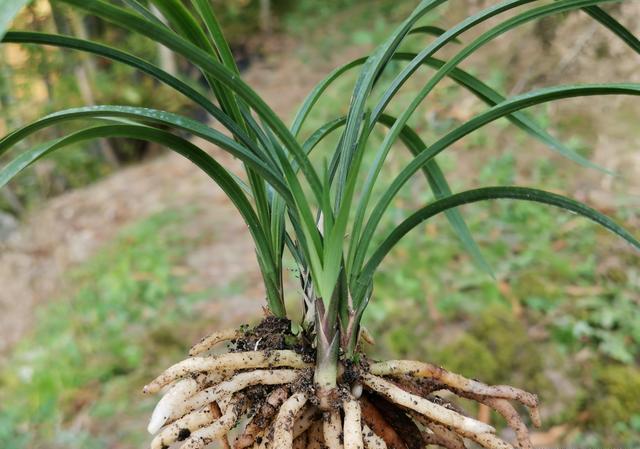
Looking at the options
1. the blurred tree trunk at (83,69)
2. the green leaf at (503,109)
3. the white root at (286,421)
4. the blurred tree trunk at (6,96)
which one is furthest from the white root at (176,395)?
the blurred tree trunk at (83,69)

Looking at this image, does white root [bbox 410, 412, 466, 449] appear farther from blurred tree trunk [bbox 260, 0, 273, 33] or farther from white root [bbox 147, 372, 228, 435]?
blurred tree trunk [bbox 260, 0, 273, 33]

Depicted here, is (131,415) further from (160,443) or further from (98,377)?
(160,443)

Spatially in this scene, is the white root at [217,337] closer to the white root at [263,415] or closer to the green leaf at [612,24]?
the white root at [263,415]

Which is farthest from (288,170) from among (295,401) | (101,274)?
(101,274)

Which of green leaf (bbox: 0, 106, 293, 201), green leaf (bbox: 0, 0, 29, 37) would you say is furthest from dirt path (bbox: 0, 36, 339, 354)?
green leaf (bbox: 0, 0, 29, 37)

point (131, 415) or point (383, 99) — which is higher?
point (131, 415)

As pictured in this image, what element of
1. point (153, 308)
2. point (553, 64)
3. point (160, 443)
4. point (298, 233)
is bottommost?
point (160, 443)
